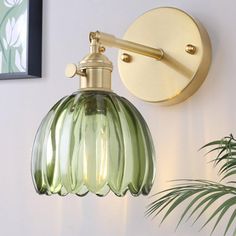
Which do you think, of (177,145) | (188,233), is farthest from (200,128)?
(188,233)

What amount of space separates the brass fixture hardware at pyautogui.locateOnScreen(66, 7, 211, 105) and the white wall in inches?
1.0

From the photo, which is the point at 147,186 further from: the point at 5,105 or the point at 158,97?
the point at 5,105

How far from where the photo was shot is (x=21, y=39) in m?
0.84

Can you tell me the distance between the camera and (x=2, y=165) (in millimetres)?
866

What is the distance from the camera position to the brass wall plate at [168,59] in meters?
0.66

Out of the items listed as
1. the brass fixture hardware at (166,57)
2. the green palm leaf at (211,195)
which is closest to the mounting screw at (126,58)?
the brass fixture hardware at (166,57)

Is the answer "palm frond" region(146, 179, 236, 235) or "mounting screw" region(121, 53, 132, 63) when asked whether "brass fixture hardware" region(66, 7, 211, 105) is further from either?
"palm frond" region(146, 179, 236, 235)

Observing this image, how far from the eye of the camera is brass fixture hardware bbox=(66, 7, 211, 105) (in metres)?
0.66

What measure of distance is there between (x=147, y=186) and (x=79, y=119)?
90mm

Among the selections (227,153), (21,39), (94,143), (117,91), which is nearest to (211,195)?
(227,153)

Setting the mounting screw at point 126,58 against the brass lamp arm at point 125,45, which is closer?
the brass lamp arm at point 125,45

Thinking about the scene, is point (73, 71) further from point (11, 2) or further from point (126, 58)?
Result: point (11, 2)

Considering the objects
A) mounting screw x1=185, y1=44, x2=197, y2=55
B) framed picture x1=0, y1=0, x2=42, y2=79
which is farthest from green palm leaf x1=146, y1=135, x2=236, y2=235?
framed picture x1=0, y1=0, x2=42, y2=79

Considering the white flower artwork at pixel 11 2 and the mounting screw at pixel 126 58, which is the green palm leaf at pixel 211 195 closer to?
the mounting screw at pixel 126 58
